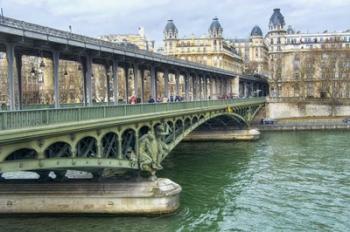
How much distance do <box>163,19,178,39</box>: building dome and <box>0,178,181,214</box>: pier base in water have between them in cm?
13717

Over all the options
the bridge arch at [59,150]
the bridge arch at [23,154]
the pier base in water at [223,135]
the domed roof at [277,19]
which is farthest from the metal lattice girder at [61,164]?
the domed roof at [277,19]

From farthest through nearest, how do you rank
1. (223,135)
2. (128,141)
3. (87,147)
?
(223,135) < (128,141) < (87,147)

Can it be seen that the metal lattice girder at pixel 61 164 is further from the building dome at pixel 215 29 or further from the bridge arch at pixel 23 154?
the building dome at pixel 215 29

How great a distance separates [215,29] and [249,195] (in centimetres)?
12994

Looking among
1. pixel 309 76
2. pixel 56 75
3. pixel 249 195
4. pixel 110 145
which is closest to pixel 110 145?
pixel 110 145

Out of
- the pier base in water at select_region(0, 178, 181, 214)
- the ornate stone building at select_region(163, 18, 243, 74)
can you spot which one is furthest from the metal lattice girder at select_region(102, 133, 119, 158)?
the ornate stone building at select_region(163, 18, 243, 74)

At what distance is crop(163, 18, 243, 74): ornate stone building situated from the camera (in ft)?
508

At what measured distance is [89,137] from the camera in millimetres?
26672

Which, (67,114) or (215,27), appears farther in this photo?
(215,27)

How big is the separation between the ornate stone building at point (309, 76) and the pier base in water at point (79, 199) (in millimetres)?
78322

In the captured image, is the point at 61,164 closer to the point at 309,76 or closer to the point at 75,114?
the point at 75,114

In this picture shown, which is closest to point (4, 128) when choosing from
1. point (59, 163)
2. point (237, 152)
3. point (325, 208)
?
point (59, 163)

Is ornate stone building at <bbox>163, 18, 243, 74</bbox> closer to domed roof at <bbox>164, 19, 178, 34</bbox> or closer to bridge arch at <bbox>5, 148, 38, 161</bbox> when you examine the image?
domed roof at <bbox>164, 19, 178, 34</bbox>

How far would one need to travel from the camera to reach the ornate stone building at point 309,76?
348 ft
